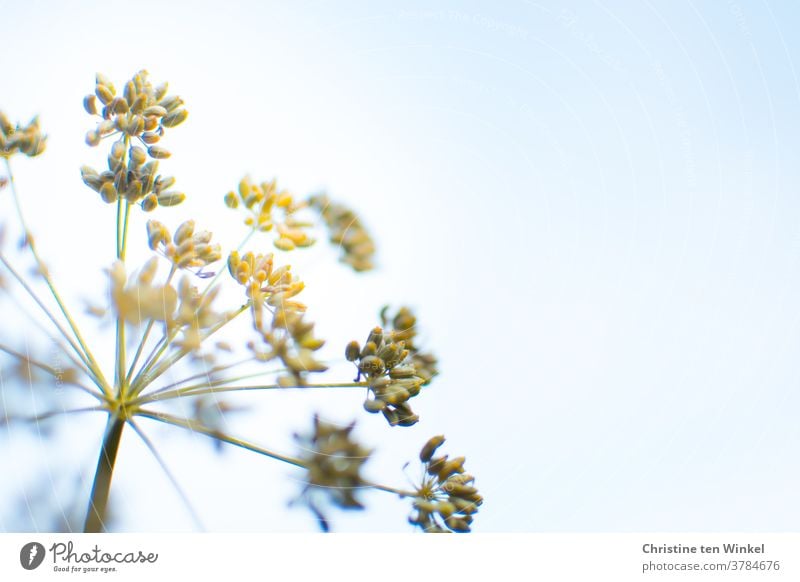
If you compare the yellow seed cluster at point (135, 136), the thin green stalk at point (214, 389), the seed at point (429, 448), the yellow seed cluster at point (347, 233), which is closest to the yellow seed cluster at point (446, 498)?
the seed at point (429, 448)

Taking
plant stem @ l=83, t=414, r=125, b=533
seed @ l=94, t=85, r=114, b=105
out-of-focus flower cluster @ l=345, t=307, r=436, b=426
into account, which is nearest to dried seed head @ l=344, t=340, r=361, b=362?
out-of-focus flower cluster @ l=345, t=307, r=436, b=426

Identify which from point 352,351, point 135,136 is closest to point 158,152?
point 135,136

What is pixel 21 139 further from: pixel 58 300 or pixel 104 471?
pixel 104 471

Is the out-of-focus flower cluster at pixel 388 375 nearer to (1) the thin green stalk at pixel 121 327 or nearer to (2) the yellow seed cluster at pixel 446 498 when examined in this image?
(2) the yellow seed cluster at pixel 446 498

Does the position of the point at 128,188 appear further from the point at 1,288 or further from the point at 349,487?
the point at 349,487

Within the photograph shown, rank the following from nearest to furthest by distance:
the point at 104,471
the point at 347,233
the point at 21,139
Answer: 1. the point at 104,471
2. the point at 21,139
3. the point at 347,233

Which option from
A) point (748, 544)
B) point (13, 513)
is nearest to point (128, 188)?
point (13, 513)

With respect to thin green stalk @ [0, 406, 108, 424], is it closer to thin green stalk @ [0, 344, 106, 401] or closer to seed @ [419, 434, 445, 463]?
thin green stalk @ [0, 344, 106, 401]
